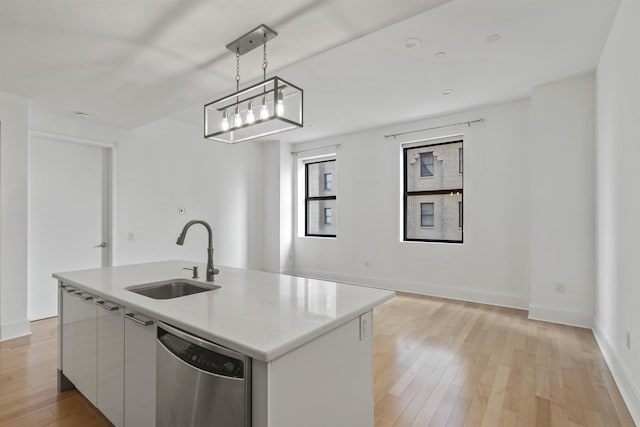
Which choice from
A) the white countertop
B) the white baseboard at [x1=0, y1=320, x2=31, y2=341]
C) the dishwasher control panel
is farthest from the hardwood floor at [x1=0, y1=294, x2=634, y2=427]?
the dishwasher control panel

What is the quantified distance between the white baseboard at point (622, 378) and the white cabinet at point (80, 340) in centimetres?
323

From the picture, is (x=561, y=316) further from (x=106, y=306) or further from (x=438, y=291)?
(x=106, y=306)

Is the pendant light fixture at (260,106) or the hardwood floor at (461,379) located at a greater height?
the pendant light fixture at (260,106)

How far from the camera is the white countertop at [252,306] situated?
3.76 ft

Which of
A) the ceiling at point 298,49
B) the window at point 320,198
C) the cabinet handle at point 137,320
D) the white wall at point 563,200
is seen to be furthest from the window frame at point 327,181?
the cabinet handle at point 137,320

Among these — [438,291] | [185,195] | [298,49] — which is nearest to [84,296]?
[298,49]

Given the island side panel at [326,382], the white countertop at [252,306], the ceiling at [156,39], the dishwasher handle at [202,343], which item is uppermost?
the ceiling at [156,39]

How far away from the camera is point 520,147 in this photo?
4207mm

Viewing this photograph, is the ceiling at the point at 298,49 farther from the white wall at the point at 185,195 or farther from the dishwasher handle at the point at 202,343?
the dishwasher handle at the point at 202,343

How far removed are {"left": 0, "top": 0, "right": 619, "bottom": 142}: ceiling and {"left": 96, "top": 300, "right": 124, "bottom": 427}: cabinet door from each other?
1753 mm

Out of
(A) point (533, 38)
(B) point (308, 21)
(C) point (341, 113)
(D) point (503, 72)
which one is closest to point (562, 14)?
(A) point (533, 38)

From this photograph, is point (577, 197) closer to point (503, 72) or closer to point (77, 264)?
point (503, 72)

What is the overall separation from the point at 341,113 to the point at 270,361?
13.6 ft

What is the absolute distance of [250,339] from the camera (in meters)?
1.11
